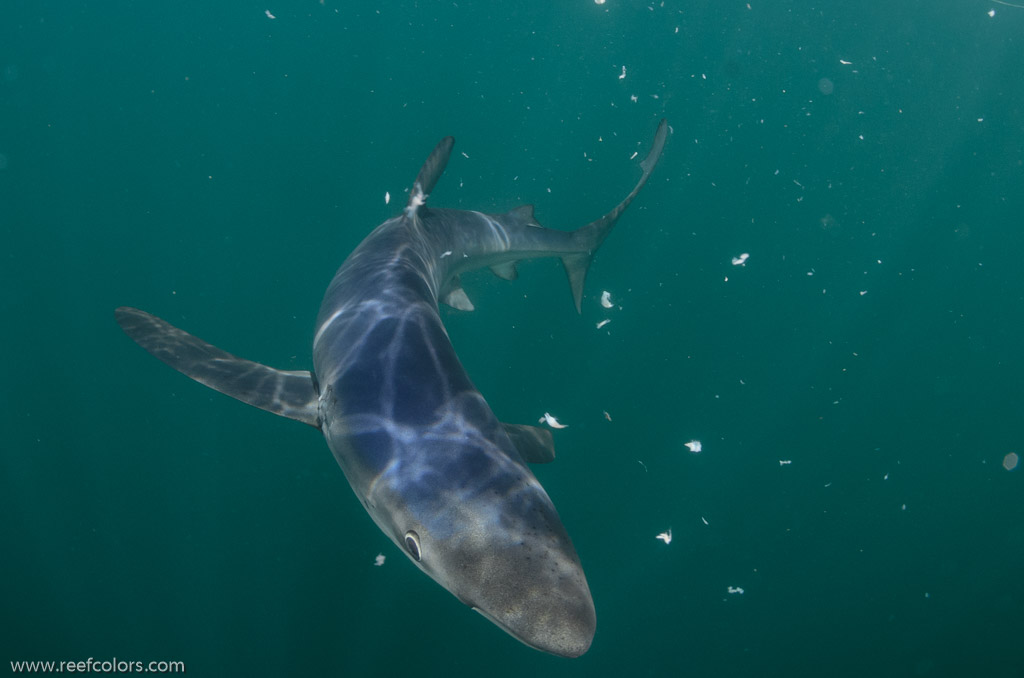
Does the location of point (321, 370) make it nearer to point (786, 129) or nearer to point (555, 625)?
point (555, 625)

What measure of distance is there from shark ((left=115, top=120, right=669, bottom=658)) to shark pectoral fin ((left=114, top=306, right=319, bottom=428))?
0.01 m

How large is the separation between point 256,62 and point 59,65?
263 inches

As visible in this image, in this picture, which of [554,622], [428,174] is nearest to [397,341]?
[554,622]

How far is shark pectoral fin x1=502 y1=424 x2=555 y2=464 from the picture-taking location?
12.4 ft

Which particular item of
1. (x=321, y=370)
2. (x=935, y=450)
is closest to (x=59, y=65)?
(x=321, y=370)

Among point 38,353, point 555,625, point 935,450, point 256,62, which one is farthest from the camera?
point 256,62

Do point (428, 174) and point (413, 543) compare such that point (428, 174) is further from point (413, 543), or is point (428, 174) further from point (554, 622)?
Result: point (554, 622)

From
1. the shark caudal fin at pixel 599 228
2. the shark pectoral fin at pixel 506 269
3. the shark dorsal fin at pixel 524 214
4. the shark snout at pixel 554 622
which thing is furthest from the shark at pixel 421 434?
the shark caudal fin at pixel 599 228

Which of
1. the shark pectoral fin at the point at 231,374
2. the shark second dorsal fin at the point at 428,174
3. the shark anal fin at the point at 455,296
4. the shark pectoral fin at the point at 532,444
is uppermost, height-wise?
the shark second dorsal fin at the point at 428,174

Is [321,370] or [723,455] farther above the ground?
[321,370]

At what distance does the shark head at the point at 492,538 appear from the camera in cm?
210

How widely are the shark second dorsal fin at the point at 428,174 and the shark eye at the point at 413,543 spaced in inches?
139

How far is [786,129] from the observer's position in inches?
1145

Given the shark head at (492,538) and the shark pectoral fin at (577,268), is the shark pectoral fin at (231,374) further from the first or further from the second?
the shark pectoral fin at (577,268)
